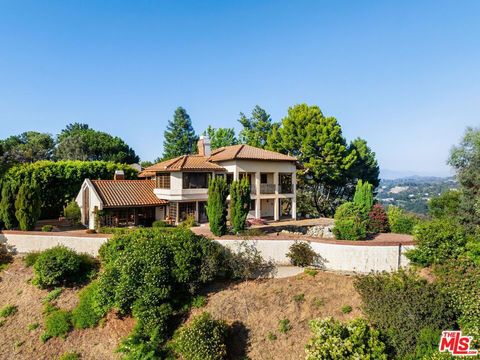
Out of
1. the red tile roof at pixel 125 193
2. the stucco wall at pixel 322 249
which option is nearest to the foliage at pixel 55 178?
the red tile roof at pixel 125 193

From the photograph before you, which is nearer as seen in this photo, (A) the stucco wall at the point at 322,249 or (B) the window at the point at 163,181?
(A) the stucco wall at the point at 322,249

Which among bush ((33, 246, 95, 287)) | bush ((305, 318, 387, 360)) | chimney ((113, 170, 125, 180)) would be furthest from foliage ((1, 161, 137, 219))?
bush ((305, 318, 387, 360))

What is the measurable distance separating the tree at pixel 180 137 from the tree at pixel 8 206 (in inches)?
1395

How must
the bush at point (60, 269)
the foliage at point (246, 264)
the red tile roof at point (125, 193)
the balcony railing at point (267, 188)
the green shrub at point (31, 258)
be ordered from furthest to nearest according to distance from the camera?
1. the balcony railing at point (267, 188)
2. the red tile roof at point (125, 193)
3. the green shrub at point (31, 258)
4. the bush at point (60, 269)
5. the foliage at point (246, 264)

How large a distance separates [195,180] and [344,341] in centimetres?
1931

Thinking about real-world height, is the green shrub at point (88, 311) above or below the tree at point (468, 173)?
below

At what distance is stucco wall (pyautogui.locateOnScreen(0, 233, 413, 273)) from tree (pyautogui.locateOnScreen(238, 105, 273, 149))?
2925cm

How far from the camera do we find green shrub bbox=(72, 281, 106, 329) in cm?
1533

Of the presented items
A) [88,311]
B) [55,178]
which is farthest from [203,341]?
[55,178]

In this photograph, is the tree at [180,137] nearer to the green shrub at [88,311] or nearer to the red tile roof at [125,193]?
the red tile roof at [125,193]

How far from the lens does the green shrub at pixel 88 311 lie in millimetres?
15328

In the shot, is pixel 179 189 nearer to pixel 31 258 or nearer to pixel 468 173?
pixel 31 258

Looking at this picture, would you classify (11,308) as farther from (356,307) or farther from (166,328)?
(356,307)

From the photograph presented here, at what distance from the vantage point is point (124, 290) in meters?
14.9
